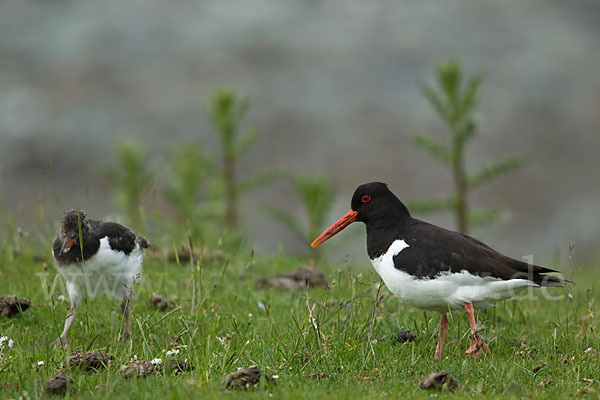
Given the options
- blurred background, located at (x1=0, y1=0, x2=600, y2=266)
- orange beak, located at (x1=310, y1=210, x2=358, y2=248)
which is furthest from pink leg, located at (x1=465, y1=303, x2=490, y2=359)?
blurred background, located at (x1=0, y1=0, x2=600, y2=266)

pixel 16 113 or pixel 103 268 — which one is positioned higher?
pixel 16 113

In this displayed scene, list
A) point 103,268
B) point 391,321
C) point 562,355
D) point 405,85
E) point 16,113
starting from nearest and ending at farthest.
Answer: point 562,355, point 103,268, point 391,321, point 16,113, point 405,85

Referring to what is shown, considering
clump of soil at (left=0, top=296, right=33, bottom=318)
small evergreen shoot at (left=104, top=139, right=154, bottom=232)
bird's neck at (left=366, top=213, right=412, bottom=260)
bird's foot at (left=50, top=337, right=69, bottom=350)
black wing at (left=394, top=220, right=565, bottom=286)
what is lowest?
bird's foot at (left=50, top=337, right=69, bottom=350)

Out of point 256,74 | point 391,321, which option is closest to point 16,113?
point 256,74

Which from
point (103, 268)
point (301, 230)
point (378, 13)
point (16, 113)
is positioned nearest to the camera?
point (103, 268)

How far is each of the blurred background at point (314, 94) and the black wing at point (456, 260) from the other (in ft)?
33.4

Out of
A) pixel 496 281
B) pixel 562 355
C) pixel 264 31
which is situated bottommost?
pixel 562 355

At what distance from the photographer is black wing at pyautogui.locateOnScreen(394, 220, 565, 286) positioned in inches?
225

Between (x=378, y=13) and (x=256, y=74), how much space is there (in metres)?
5.04

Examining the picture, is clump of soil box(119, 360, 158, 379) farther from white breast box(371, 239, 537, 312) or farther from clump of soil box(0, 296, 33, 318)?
white breast box(371, 239, 537, 312)

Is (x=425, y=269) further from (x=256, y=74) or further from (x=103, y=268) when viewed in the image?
(x=256, y=74)

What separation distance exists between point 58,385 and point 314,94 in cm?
1815

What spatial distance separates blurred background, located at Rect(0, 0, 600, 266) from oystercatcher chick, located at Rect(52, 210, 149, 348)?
876 centimetres

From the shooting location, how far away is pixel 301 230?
11648 millimetres
